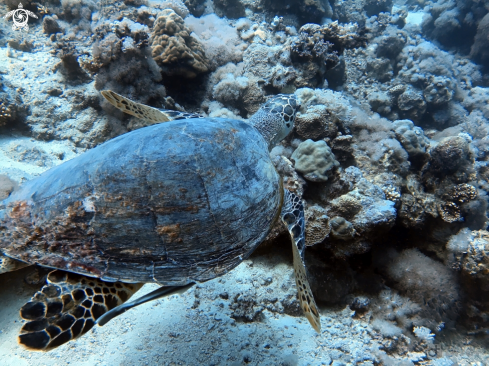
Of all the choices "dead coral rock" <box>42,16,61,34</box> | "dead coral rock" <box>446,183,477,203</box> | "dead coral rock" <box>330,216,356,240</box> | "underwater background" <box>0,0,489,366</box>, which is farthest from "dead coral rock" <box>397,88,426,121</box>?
"dead coral rock" <box>42,16,61,34</box>

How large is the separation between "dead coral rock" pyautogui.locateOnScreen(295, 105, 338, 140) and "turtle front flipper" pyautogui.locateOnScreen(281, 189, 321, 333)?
4.52 feet

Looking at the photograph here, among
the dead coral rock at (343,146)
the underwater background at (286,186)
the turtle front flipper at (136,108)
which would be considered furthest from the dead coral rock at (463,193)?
the turtle front flipper at (136,108)

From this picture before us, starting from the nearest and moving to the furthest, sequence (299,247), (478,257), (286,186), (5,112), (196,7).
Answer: (299,247)
(478,257)
(286,186)
(5,112)
(196,7)

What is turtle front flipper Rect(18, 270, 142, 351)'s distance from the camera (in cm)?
138

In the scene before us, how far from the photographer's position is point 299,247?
2316 millimetres

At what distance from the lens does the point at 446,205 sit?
3.49 metres

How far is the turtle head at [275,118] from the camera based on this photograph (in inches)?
117

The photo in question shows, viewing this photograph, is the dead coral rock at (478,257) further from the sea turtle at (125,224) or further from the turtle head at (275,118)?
the sea turtle at (125,224)

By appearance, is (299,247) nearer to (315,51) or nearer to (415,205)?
(415,205)

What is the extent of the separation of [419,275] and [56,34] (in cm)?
789

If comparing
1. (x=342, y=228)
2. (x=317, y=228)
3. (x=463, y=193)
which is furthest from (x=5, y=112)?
(x=463, y=193)

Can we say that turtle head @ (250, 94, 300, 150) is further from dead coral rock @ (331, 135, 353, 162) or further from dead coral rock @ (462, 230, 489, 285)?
dead coral rock @ (462, 230, 489, 285)

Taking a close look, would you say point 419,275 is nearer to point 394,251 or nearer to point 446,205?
point 394,251

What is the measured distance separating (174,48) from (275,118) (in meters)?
2.41
